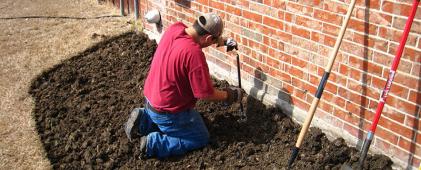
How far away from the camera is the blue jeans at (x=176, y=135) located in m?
4.28

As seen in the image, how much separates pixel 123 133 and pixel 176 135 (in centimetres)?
64

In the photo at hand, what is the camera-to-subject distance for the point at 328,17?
3.76 meters

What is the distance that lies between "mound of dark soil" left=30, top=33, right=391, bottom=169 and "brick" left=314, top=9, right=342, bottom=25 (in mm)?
1011

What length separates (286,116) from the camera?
4531 mm

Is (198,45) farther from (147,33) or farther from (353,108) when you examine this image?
(147,33)

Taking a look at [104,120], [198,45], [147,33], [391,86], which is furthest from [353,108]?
[147,33]

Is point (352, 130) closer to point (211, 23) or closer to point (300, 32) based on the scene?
point (300, 32)

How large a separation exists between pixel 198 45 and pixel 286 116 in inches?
46.6

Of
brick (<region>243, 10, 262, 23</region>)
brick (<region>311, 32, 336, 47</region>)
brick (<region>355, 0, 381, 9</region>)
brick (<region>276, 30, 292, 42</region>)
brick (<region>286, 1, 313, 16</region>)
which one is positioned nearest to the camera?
brick (<region>355, 0, 381, 9</region>)

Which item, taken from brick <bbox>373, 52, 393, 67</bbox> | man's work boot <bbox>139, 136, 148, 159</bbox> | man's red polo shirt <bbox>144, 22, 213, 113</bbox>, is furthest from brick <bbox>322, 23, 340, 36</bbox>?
man's work boot <bbox>139, 136, 148, 159</bbox>

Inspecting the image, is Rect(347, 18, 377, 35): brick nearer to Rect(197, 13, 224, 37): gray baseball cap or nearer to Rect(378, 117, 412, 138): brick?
Rect(378, 117, 412, 138): brick

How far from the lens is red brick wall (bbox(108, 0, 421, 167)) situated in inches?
131

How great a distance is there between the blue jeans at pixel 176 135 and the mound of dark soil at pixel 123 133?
0.26 ft

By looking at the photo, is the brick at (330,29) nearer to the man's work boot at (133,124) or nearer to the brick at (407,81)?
the brick at (407,81)
